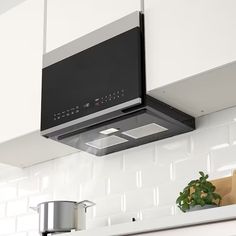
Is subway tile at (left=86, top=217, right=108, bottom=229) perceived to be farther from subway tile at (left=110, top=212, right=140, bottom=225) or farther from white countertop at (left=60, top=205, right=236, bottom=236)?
white countertop at (left=60, top=205, right=236, bottom=236)

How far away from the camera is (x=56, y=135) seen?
2803 millimetres

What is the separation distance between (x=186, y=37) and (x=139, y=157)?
757mm

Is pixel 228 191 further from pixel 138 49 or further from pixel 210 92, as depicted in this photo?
pixel 138 49

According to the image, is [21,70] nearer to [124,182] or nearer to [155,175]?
[124,182]

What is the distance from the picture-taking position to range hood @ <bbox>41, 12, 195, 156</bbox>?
251 centimetres

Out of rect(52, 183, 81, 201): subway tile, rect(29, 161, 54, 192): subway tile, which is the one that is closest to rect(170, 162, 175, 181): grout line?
rect(52, 183, 81, 201): subway tile

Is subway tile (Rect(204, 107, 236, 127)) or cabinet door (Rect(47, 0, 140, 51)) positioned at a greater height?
cabinet door (Rect(47, 0, 140, 51))

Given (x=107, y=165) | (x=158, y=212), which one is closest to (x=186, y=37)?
(x=158, y=212)

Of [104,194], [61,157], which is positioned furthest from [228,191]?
[61,157]

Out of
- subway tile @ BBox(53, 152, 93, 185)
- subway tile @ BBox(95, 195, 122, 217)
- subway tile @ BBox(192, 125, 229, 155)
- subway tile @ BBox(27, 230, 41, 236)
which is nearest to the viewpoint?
subway tile @ BBox(192, 125, 229, 155)

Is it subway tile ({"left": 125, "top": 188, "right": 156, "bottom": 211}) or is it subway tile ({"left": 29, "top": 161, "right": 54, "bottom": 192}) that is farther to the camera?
subway tile ({"left": 29, "top": 161, "right": 54, "bottom": 192})

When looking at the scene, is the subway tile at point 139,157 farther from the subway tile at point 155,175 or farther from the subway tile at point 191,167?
the subway tile at point 191,167

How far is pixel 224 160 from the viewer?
2607mm

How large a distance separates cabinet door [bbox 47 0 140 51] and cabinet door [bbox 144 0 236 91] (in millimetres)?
194
